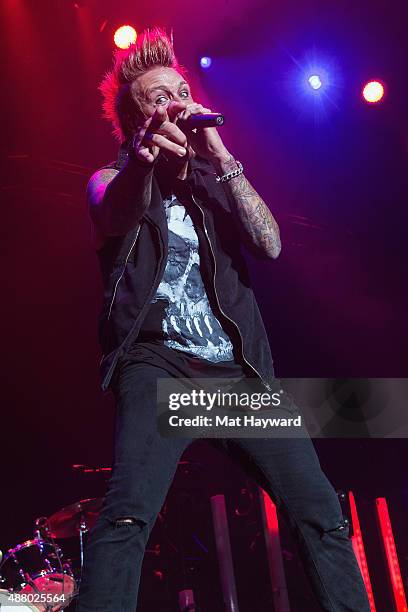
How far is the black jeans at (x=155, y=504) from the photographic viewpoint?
1.54 meters

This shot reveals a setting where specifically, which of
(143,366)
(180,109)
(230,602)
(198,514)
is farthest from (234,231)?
(198,514)

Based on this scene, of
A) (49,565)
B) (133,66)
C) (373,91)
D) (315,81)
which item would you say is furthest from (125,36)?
(49,565)

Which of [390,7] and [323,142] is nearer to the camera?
[390,7]

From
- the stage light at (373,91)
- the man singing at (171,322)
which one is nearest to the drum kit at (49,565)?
the man singing at (171,322)

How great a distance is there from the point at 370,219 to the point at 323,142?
113 centimetres

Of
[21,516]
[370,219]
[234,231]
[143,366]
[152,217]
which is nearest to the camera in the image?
[143,366]

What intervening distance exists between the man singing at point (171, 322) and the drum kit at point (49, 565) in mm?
3343

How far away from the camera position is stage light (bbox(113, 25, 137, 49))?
547 centimetres

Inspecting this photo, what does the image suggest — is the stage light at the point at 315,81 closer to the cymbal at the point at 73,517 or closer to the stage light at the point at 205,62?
the stage light at the point at 205,62

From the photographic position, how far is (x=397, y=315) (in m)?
7.28

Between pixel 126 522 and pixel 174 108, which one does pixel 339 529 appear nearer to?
pixel 126 522

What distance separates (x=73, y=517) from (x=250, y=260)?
3.44 metres

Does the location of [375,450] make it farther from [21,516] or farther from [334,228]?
[21,516]

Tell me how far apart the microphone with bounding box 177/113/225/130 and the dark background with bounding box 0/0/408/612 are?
13.1 ft
